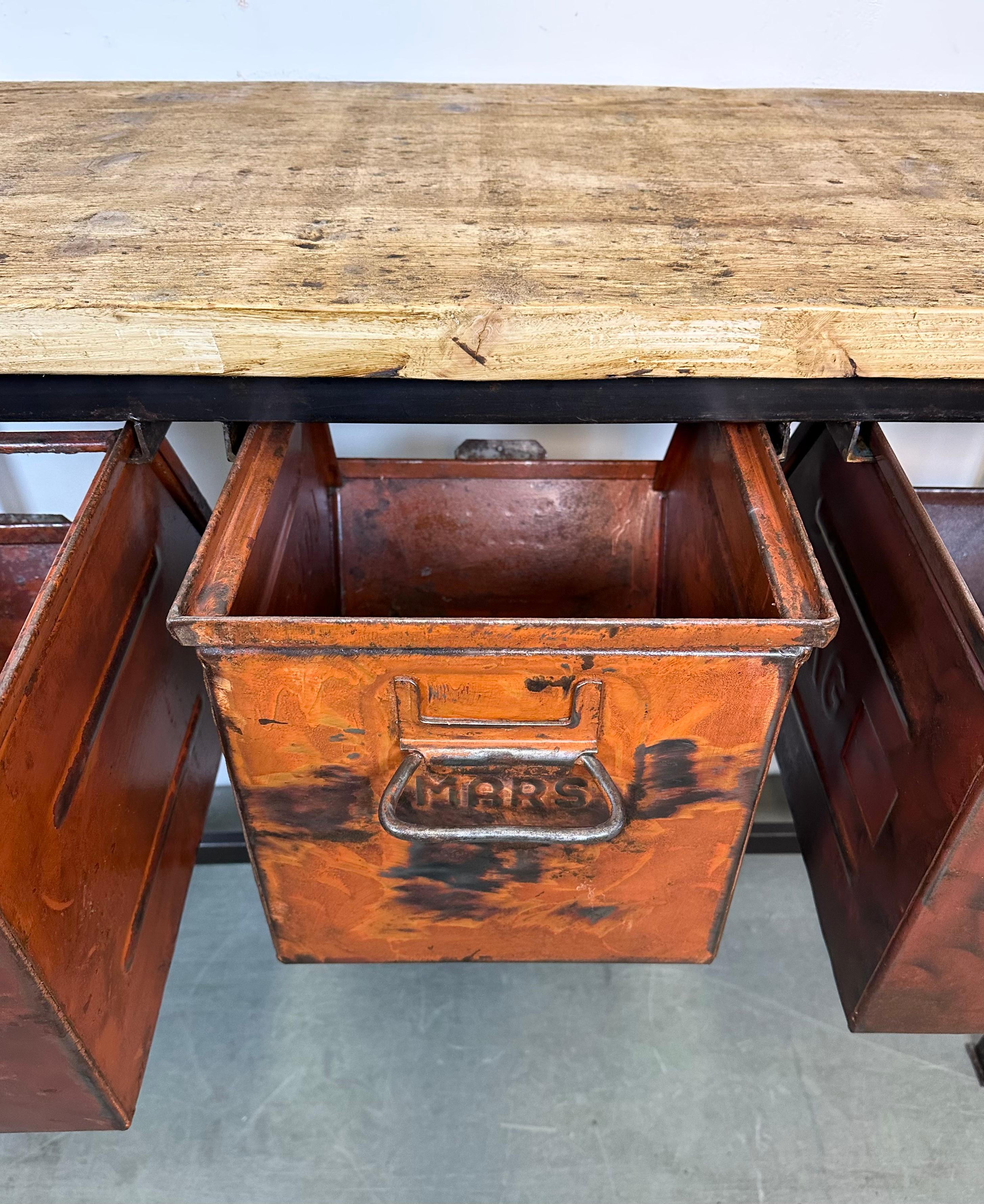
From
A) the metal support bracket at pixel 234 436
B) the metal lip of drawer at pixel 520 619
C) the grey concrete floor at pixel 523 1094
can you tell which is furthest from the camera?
the grey concrete floor at pixel 523 1094

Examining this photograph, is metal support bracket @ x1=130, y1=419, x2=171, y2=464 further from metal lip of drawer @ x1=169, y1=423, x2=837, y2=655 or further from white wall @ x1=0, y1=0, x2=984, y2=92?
white wall @ x1=0, y1=0, x2=984, y2=92

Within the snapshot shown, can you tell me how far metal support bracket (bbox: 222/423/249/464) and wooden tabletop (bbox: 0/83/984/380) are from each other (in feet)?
0.57

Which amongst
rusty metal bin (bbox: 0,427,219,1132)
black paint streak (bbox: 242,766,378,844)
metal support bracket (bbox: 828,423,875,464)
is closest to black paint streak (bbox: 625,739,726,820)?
black paint streak (bbox: 242,766,378,844)

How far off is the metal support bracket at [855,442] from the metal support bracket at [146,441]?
641mm

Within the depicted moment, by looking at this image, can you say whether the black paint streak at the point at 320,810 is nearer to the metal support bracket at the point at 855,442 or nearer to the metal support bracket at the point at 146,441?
the metal support bracket at the point at 146,441

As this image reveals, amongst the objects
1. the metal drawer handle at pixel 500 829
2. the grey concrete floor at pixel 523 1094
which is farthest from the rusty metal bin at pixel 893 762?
the grey concrete floor at pixel 523 1094

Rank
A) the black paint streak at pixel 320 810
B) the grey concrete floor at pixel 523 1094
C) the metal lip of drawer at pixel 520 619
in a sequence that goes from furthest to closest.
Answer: the grey concrete floor at pixel 523 1094 < the black paint streak at pixel 320 810 < the metal lip of drawer at pixel 520 619

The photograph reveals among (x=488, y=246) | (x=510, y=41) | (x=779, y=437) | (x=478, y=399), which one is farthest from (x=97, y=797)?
(x=510, y=41)

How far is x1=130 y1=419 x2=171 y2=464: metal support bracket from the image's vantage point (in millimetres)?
795

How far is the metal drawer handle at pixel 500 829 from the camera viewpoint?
680 millimetres

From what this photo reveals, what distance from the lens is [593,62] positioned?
116 cm

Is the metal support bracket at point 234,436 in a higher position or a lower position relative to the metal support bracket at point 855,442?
lower

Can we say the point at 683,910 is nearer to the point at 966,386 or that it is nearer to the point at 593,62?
the point at 966,386

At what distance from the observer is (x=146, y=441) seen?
80 centimetres
